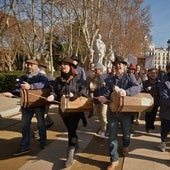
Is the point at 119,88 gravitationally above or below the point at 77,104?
above

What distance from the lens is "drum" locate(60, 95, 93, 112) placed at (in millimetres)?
6164

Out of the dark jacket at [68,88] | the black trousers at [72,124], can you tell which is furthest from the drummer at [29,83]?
the black trousers at [72,124]

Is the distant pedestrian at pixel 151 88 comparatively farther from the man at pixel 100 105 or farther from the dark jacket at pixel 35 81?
the dark jacket at pixel 35 81

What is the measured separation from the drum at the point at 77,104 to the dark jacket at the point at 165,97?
1.52m

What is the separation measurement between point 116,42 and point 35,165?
42.9 meters

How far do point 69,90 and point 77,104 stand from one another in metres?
0.29

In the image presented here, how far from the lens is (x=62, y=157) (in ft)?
23.0

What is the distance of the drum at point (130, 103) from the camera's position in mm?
5992

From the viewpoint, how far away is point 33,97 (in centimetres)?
689

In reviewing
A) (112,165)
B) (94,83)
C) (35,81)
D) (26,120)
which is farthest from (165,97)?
(94,83)

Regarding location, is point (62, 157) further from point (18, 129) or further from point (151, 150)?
point (18, 129)

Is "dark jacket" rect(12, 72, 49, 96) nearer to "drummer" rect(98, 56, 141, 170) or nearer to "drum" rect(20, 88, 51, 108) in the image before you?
"drum" rect(20, 88, 51, 108)

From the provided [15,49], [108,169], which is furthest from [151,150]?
[15,49]

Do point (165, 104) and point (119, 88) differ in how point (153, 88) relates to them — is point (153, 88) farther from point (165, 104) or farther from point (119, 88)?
point (119, 88)
